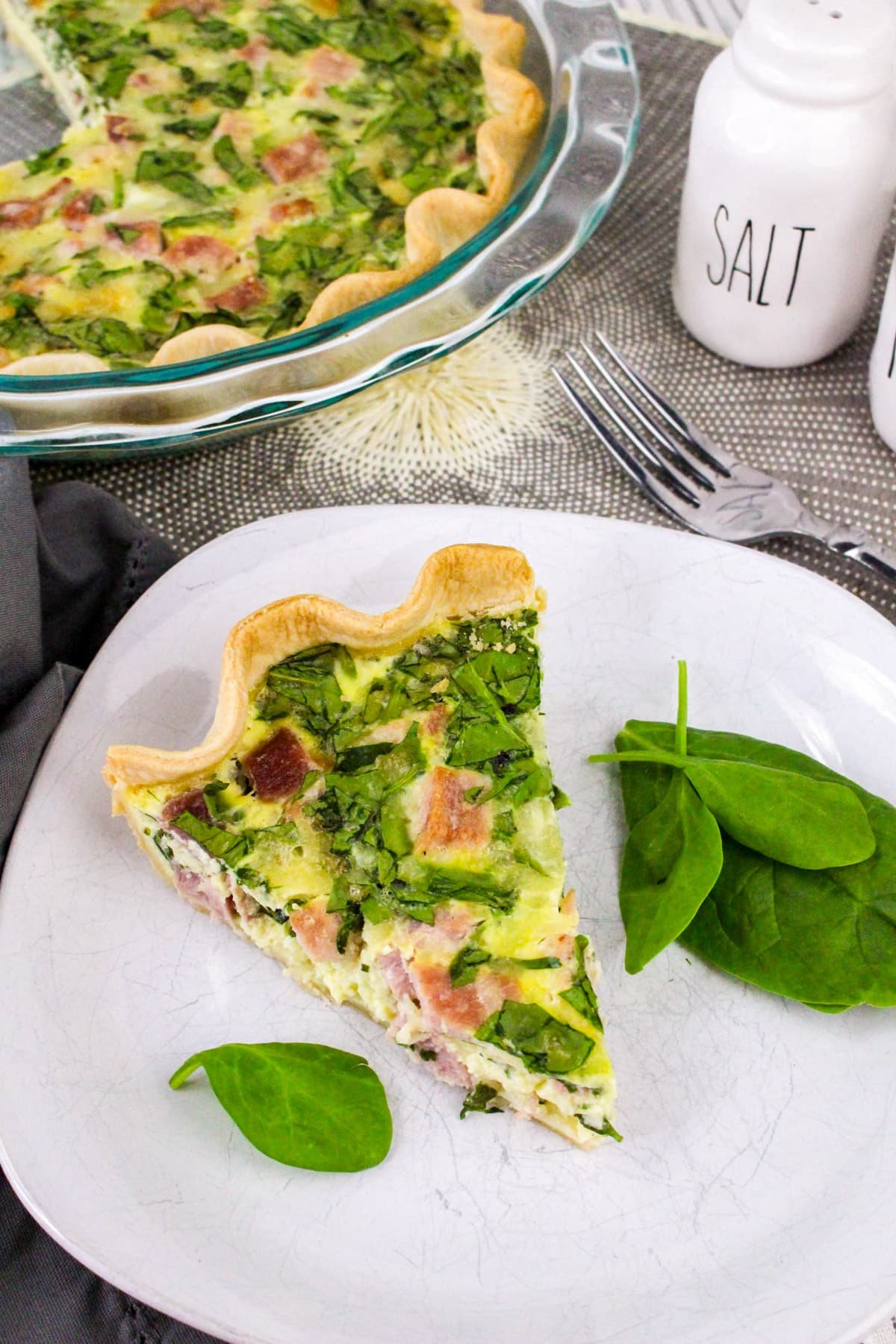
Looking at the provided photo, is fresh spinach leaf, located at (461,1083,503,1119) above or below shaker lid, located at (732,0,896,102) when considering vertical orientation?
below

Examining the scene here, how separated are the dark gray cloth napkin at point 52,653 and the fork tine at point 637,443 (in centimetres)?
101

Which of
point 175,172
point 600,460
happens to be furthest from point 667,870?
point 175,172

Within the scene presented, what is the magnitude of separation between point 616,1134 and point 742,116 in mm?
1974

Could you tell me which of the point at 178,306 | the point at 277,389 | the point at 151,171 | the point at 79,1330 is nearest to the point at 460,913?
the point at 79,1330

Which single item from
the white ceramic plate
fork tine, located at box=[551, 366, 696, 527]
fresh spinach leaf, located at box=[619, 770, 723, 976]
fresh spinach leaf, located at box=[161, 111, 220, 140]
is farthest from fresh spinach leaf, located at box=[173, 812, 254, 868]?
fresh spinach leaf, located at box=[161, 111, 220, 140]

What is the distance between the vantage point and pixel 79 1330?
81.5 inches

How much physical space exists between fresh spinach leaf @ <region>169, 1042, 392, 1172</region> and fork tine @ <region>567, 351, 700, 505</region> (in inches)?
57.0

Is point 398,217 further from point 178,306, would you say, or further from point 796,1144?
point 796,1144

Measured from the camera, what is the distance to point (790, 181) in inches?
111

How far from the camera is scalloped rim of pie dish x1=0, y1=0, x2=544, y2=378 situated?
9.38ft

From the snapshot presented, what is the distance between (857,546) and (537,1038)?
132 cm

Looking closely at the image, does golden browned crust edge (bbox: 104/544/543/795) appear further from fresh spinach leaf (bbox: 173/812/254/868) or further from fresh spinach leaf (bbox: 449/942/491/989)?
fresh spinach leaf (bbox: 449/942/491/989)

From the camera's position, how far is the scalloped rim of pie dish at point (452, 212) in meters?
2.86

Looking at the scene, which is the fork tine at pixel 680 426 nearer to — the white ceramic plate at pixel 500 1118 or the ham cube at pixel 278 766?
the white ceramic plate at pixel 500 1118
